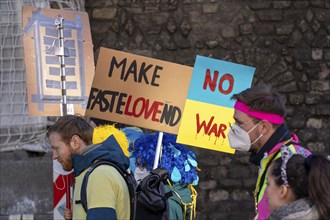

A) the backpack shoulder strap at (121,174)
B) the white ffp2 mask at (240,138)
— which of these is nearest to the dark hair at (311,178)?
the white ffp2 mask at (240,138)

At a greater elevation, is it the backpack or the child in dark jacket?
the child in dark jacket

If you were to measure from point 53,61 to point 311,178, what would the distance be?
324 centimetres

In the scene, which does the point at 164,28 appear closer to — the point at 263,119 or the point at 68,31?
the point at 68,31

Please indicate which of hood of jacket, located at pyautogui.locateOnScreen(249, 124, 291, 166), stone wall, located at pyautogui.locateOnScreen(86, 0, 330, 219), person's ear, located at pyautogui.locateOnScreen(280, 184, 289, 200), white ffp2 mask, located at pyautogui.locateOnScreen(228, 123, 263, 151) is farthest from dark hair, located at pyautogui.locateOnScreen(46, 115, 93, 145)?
stone wall, located at pyautogui.locateOnScreen(86, 0, 330, 219)

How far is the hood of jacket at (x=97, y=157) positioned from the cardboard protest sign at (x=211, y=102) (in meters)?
1.37

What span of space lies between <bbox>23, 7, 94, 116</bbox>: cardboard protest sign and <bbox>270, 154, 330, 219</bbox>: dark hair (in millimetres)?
2940


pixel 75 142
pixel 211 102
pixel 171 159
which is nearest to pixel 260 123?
pixel 75 142

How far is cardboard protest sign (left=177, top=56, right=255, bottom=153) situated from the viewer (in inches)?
228

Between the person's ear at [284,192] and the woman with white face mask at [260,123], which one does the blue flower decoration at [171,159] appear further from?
the person's ear at [284,192]

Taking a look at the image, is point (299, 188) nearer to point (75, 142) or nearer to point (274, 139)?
point (274, 139)

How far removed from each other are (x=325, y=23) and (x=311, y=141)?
1.26 m

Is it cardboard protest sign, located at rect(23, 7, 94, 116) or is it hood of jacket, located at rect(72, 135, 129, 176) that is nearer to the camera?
hood of jacket, located at rect(72, 135, 129, 176)

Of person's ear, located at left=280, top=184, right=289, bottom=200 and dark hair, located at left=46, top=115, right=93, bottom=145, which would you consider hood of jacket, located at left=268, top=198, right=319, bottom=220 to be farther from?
dark hair, located at left=46, top=115, right=93, bottom=145

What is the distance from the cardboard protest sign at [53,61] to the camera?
627cm
